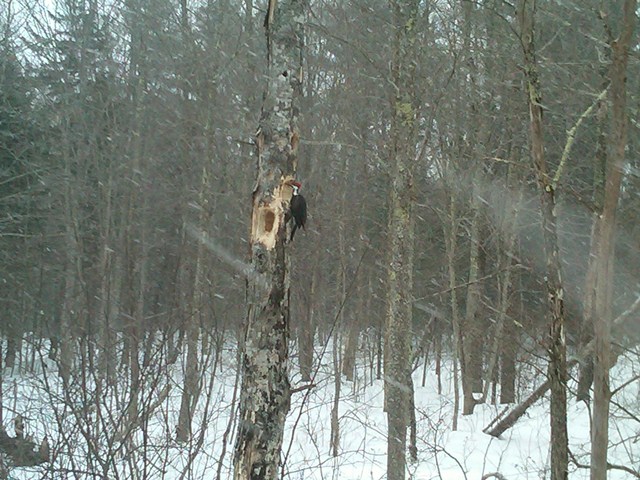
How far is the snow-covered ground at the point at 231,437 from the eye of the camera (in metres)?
4.53

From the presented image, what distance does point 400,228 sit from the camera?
7156mm

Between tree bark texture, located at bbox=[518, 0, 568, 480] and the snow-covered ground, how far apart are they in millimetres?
428

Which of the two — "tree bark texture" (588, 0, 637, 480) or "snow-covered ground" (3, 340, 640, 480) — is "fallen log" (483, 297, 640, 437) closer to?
"snow-covered ground" (3, 340, 640, 480)

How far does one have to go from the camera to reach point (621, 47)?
4016 mm

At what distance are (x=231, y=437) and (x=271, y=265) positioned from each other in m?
2.06

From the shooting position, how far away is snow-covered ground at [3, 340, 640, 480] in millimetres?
4531

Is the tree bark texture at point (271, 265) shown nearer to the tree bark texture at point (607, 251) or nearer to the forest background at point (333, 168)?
the forest background at point (333, 168)

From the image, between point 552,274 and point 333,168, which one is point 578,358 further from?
point 333,168

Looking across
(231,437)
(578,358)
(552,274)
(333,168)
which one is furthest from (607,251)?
(333,168)

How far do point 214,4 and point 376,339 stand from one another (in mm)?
10204

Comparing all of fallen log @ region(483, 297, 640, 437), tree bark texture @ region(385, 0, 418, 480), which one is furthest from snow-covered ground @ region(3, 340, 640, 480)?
Result: tree bark texture @ region(385, 0, 418, 480)

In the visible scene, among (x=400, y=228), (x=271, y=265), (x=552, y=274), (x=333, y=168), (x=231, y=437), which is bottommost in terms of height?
(x=231, y=437)

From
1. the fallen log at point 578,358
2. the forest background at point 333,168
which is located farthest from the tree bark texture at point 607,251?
the fallen log at point 578,358

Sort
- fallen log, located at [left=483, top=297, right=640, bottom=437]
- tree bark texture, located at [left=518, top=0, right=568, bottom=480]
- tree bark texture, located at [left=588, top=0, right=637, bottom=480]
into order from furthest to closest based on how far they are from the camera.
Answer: fallen log, located at [left=483, top=297, right=640, bottom=437]
tree bark texture, located at [left=518, top=0, right=568, bottom=480]
tree bark texture, located at [left=588, top=0, right=637, bottom=480]
